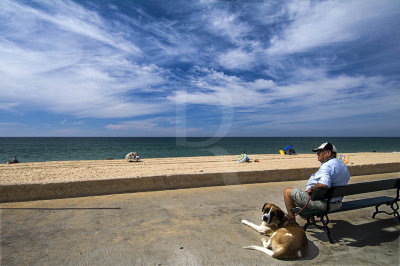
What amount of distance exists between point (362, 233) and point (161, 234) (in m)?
2.84

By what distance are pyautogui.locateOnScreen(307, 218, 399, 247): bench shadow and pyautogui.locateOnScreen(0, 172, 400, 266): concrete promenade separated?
0.01 metres

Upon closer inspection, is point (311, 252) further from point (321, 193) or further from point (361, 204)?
point (361, 204)

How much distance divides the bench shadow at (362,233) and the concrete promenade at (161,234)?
0.04 feet

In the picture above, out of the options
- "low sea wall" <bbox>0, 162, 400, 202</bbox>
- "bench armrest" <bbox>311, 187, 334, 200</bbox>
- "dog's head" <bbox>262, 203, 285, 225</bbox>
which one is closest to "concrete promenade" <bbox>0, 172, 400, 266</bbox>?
"low sea wall" <bbox>0, 162, 400, 202</bbox>

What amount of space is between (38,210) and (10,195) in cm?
88

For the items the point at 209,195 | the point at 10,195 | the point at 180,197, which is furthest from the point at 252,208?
the point at 10,195

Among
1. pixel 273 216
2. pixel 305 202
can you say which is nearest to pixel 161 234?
pixel 273 216

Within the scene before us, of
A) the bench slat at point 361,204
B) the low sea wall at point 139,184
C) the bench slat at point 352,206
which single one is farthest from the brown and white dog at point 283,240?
the low sea wall at point 139,184

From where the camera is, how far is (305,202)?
131 inches

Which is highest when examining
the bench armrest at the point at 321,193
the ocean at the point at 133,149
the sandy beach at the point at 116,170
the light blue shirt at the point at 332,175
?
the light blue shirt at the point at 332,175

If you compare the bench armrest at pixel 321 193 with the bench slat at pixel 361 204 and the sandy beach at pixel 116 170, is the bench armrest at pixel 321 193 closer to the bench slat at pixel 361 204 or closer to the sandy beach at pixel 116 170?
the bench slat at pixel 361 204

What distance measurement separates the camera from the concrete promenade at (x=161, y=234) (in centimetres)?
268

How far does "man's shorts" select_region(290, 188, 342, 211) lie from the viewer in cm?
322

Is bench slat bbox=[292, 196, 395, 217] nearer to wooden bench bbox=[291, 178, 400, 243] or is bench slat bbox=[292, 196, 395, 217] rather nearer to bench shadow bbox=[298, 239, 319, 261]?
wooden bench bbox=[291, 178, 400, 243]
